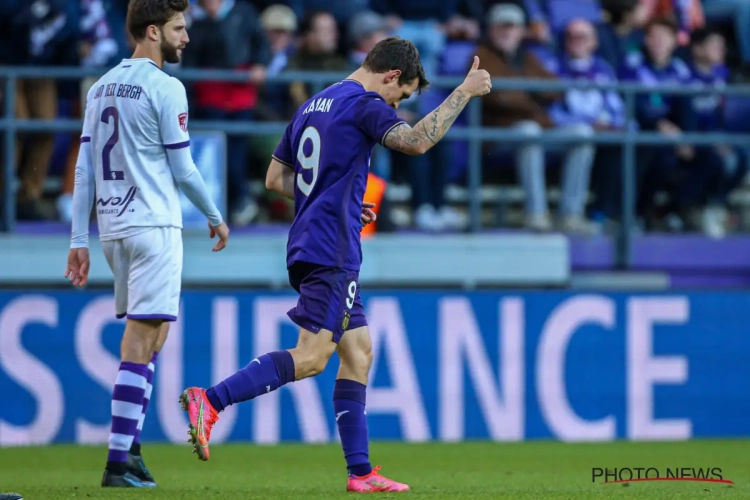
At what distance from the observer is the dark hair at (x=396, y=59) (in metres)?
6.19

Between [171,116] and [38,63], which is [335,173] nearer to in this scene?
[171,116]

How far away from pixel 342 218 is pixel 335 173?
0.20 m

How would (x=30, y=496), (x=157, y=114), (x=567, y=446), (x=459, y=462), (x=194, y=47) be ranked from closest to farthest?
(x=30, y=496)
(x=157, y=114)
(x=459, y=462)
(x=567, y=446)
(x=194, y=47)

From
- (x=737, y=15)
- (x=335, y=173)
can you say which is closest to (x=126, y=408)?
(x=335, y=173)

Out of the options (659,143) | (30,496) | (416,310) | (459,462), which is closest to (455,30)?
(659,143)

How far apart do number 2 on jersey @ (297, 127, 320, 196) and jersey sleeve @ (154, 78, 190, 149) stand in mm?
592


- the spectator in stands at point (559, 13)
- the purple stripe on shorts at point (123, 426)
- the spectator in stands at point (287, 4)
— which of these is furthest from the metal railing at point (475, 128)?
the purple stripe on shorts at point (123, 426)

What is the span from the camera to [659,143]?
11.5 meters

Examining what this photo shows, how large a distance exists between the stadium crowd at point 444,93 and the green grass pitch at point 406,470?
219 cm

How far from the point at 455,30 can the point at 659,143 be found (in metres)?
2.24

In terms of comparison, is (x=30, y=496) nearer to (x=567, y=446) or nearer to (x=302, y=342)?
(x=302, y=342)

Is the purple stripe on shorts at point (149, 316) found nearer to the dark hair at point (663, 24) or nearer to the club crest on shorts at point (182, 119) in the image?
the club crest on shorts at point (182, 119)

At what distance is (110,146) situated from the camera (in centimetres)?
650

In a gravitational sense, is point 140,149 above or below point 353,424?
above
